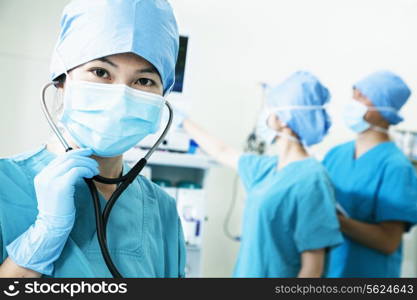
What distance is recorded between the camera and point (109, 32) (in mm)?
607

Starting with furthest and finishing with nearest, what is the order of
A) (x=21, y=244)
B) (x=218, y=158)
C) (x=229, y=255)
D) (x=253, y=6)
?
(x=229, y=255), (x=218, y=158), (x=253, y=6), (x=21, y=244)

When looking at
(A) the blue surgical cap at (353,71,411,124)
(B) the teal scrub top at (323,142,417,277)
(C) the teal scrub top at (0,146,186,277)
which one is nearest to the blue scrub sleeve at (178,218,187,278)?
(C) the teal scrub top at (0,146,186,277)

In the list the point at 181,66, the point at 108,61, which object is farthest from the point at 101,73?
the point at 181,66

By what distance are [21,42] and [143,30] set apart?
0.69 feet

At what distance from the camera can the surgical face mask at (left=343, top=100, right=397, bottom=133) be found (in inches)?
54.7

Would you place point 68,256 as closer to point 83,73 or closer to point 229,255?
point 83,73

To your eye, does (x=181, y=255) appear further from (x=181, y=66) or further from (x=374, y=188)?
(x=374, y=188)

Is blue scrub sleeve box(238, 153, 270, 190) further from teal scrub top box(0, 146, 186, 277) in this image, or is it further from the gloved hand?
the gloved hand

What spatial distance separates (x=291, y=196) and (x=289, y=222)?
0.07 metres

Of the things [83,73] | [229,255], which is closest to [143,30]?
[83,73]

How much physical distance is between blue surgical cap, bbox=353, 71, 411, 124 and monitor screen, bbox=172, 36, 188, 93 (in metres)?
0.74

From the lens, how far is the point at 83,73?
24.3 inches

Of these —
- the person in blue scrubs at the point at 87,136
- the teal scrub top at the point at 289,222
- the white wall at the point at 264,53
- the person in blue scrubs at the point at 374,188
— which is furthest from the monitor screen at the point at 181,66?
the person in blue scrubs at the point at 374,188

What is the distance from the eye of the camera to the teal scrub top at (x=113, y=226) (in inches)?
23.1
